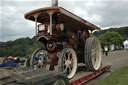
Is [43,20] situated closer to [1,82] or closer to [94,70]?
[94,70]

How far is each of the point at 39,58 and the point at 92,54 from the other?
259 cm

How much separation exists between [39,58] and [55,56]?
3.21 ft

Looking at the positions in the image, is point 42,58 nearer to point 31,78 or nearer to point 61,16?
point 61,16

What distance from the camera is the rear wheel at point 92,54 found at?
6.45 metres

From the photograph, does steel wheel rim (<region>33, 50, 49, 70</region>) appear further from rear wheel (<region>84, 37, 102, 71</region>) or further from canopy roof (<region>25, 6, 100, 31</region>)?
rear wheel (<region>84, 37, 102, 71</region>)

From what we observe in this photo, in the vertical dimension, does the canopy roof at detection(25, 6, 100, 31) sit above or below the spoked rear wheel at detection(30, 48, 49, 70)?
above

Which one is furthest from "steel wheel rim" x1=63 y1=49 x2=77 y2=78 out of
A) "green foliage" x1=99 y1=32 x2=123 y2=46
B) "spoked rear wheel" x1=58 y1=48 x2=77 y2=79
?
"green foliage" x1=99 y1=32 x2=123 y2=46

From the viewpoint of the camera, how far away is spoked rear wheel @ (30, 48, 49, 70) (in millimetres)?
5753

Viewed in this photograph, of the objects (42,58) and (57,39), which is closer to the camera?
(57,39)

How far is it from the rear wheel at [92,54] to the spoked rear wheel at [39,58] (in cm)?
182

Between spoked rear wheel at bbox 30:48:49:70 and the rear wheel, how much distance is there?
5.96 ft

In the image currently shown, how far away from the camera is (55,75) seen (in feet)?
11.5

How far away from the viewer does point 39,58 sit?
6293mm

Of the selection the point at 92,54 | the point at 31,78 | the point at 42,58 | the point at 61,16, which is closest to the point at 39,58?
the point at 42,58
